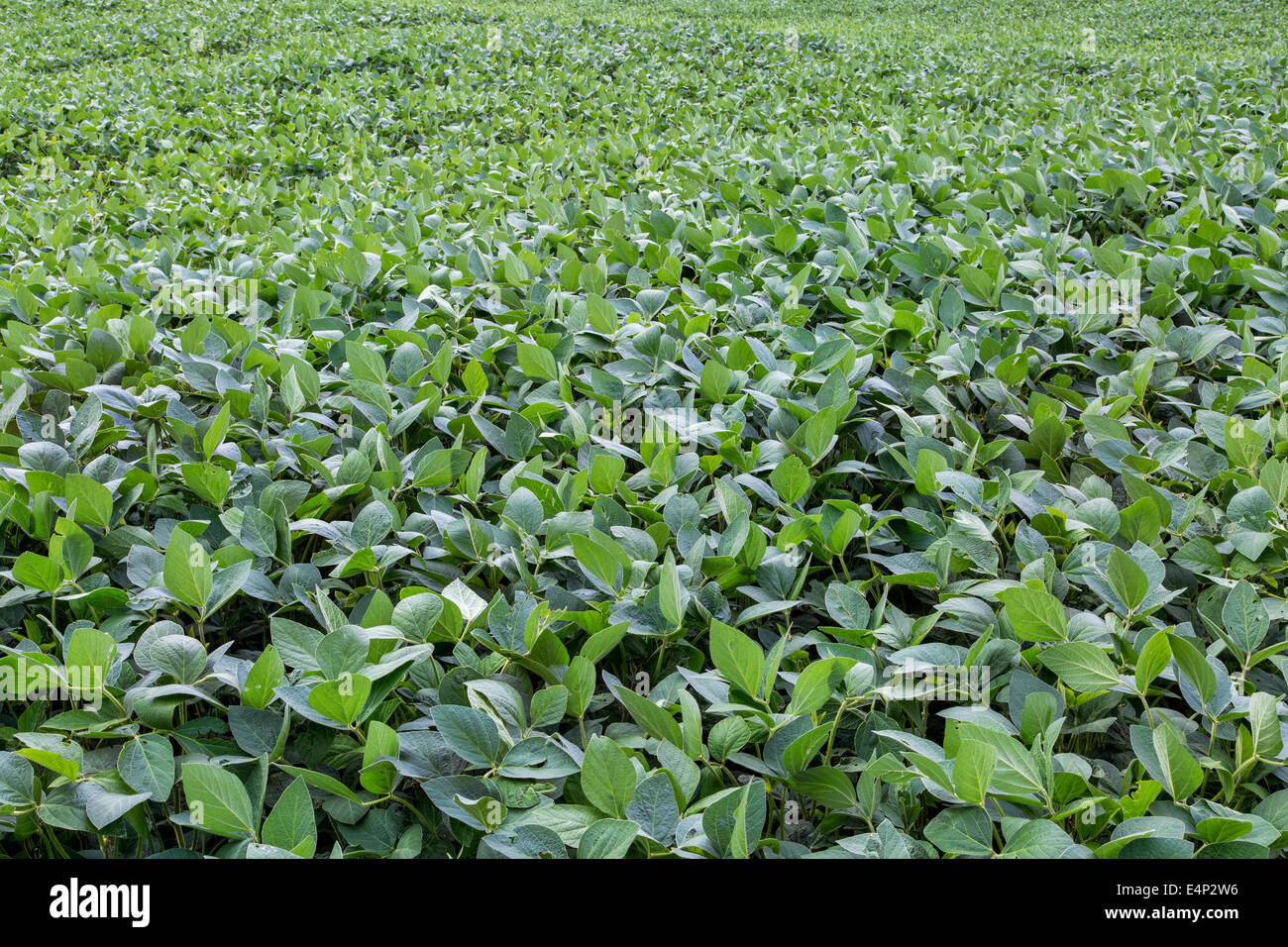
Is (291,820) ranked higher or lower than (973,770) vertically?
lower

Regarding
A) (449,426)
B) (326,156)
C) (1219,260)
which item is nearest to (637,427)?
(449,426)

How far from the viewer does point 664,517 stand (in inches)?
64.9

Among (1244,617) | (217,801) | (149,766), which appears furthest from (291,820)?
(1244,617)

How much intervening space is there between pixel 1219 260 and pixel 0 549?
3264mm

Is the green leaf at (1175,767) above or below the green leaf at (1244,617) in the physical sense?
below

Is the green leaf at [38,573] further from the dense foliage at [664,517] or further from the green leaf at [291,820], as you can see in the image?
the green leaf at [291,820]

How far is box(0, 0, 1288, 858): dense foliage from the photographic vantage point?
3.74ft

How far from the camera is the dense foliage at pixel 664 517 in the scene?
1.14 m
